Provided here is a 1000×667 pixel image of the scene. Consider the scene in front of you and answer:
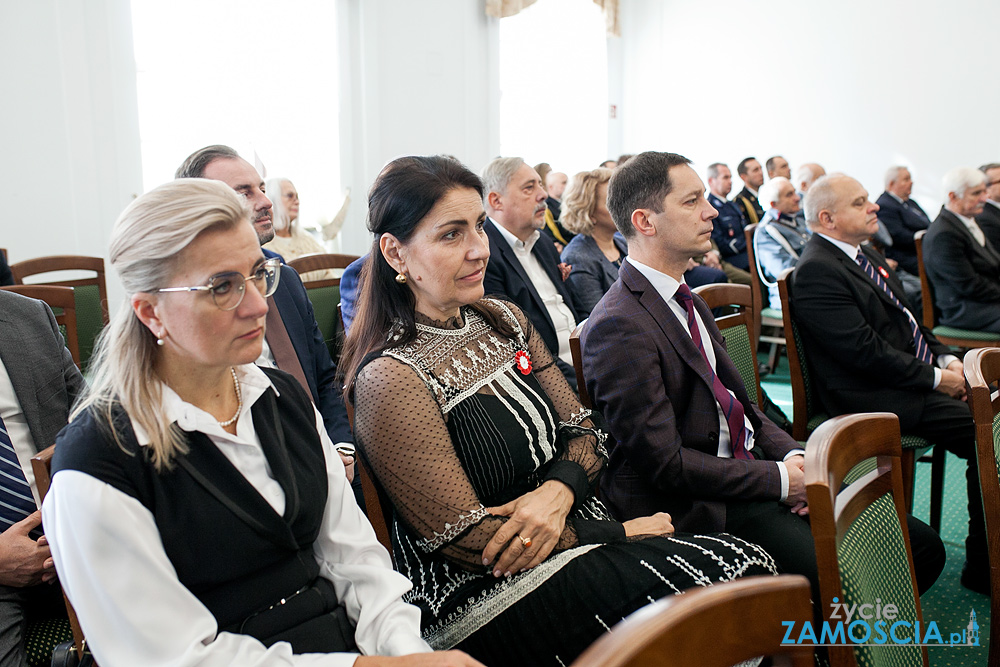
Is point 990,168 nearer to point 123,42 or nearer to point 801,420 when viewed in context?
point 801,420

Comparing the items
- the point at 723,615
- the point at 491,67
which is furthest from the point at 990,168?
the point at 723,615

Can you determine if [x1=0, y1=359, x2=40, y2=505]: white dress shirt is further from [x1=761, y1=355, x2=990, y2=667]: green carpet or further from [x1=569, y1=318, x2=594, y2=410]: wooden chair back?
[x1=761, y1=355, x2=990, y2=667]: green carpet

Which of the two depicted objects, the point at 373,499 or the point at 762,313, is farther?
the point at 762,313

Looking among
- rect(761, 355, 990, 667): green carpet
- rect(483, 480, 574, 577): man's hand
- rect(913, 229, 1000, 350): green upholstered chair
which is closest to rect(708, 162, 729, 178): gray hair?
rect(913, 229, 1000, 350): green upholstered chair

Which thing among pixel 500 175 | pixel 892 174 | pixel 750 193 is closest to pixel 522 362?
pixel 500 175

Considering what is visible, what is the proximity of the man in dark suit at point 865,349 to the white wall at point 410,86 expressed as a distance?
359 centimetres

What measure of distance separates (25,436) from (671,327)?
4.48ft

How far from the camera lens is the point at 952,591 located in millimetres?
2305

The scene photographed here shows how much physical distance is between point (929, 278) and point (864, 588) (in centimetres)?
351

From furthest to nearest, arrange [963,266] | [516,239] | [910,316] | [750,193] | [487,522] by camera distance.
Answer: [750,193], [963,266], [516,239], [910,316], [487,522]

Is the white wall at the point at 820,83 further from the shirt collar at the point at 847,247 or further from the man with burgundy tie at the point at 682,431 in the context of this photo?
the man with burgundy tie at the point at 682,431

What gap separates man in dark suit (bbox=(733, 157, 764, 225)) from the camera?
22.2ft

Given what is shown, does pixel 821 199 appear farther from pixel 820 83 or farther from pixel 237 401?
pixel 820 83

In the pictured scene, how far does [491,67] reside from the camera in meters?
6.81
